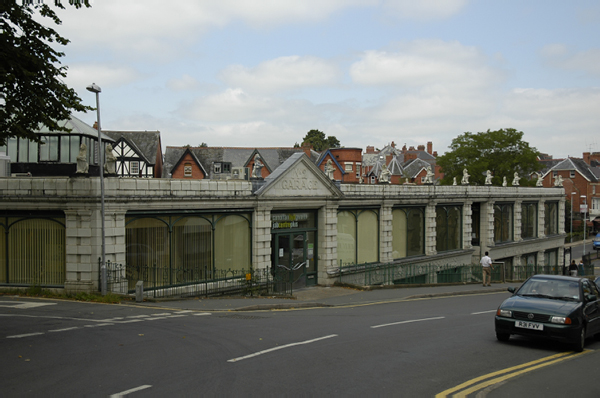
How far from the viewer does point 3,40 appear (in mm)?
11992

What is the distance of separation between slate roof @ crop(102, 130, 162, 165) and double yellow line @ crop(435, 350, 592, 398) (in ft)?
155

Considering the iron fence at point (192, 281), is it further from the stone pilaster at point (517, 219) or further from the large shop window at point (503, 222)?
the stone pilaster at point (517, 219)

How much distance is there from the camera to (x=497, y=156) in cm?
6544

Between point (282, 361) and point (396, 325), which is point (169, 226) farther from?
point (282, 361)

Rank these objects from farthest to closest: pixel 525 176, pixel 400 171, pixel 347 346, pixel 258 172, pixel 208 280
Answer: pixel 400 171 → pixel 525 176 → pixel 258 172 → pixel 208 280 → pixel 347 346

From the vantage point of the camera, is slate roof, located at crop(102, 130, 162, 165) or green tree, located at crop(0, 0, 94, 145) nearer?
green tree, located at crop(0, 0, 94, 145)

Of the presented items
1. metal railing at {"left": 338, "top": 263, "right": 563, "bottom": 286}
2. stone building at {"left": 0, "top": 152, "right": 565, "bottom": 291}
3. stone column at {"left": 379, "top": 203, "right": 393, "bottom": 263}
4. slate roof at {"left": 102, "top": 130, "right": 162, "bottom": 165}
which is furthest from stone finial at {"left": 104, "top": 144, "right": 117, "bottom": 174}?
slate roof at {"left": 102, "top": 130, "right": 162, "bottom": 165}

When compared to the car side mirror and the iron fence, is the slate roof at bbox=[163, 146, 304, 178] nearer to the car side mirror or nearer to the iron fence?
the iron fence

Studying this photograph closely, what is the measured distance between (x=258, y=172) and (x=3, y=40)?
36.0 feet

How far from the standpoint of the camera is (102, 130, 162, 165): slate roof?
2121 inches

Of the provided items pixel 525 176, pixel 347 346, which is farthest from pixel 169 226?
pixel 525 176

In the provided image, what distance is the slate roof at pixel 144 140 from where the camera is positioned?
5388 centimetres

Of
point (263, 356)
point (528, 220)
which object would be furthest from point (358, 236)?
point (528, 220)

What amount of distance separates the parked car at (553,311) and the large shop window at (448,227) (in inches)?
800
